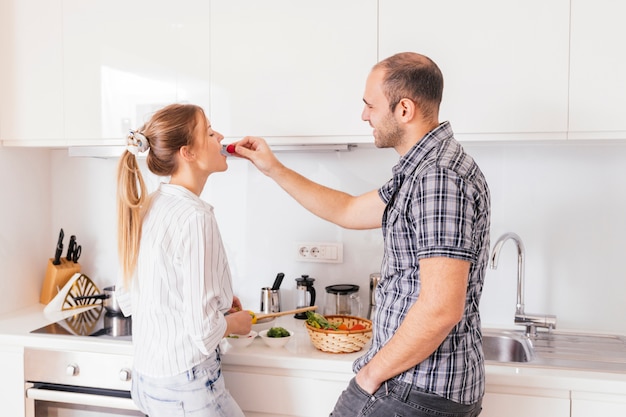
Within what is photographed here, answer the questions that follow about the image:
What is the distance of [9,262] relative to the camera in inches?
89.4

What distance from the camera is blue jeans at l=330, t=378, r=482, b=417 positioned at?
4.11 ft

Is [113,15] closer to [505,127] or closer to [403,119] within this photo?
[403,119]

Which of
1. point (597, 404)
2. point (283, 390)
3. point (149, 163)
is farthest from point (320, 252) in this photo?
point (597, 404)

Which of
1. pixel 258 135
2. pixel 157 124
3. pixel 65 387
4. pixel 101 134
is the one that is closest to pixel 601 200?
pixel 258 135

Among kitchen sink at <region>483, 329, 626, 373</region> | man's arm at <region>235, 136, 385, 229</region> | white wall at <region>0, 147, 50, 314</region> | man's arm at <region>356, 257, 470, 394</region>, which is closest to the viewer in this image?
man's arm at <region>356, 257, 470, 394</region>

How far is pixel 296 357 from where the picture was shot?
5.70 ft

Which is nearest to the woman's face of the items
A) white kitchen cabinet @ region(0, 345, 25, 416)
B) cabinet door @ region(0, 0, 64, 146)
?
cabinet door @ region(0, 0, 64, 146)

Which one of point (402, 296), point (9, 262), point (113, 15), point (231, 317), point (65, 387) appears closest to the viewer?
point (402, 296)

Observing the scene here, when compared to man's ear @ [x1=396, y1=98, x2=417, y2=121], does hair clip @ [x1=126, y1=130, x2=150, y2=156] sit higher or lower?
lower

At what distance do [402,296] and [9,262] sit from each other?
1.73 meters

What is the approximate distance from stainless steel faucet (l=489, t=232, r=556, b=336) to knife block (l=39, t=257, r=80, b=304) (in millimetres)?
1755

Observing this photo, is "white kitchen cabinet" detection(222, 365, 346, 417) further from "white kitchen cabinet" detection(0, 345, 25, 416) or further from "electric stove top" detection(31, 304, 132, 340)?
"white kitchen cabinet" detection(0, 345, 25, 416)

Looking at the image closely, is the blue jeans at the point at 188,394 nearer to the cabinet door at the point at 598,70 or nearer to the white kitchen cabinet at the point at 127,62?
the white kitchen cabinet at the point at 127,62

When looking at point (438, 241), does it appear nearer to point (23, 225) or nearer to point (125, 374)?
point (125, 374)
